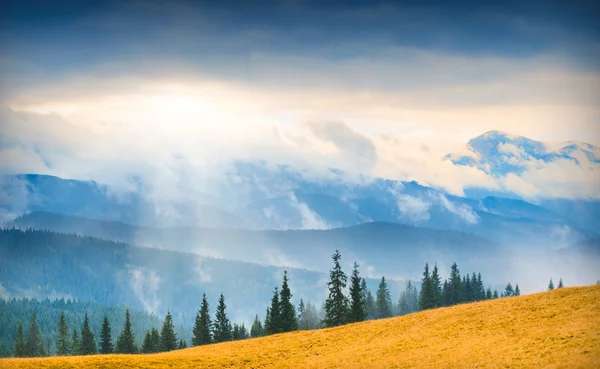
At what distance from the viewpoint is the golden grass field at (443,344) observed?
55.2 meters

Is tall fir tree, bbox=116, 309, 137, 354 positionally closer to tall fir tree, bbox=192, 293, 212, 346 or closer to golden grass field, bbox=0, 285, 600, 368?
tall fir tree, bbox=192, 293, 212, 346

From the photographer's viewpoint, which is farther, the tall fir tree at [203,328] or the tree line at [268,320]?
the tall fir tree at [203,328]

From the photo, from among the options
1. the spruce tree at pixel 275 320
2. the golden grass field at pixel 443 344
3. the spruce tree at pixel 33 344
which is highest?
the spruce tree at pixel 33 344

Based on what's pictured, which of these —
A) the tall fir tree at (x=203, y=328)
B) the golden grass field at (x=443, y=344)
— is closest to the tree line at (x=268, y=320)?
the tall fir tree at (x=203, y=328)

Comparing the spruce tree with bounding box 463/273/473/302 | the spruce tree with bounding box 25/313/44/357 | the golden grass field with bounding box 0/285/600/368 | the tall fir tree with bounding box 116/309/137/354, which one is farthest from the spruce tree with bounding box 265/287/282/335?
the spruce tree with bounding box 25/313/44/357

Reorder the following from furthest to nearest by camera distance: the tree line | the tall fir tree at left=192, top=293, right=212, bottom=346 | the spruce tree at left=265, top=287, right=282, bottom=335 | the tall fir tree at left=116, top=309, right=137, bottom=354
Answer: the tall fir tree at left=116, top=309, right=137, bottom=354 < the tall fir tree at left=192, top=293, right=212, bottom=346 < the spruce tree at left=265, top=287, right=282, bottom=335 < the tree line

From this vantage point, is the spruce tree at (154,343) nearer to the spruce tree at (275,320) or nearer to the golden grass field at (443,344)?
the spruce tree at (275,320)

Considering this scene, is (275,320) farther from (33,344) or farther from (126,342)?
(33,344)

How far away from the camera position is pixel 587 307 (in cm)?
6475

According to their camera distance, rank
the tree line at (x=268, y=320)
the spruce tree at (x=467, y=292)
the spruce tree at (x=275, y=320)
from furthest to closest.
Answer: the spruce tree at (x=467, y=292), the spruce tree at (x=275, y=320), the tree line at (x=268, y=320)

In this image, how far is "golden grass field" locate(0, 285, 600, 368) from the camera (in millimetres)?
55156

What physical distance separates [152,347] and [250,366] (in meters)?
69.6

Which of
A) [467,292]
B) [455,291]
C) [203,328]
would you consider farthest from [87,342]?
[467,292]

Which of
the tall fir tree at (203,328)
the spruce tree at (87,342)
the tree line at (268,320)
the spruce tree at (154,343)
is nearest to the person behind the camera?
the tree line at (268,320)
